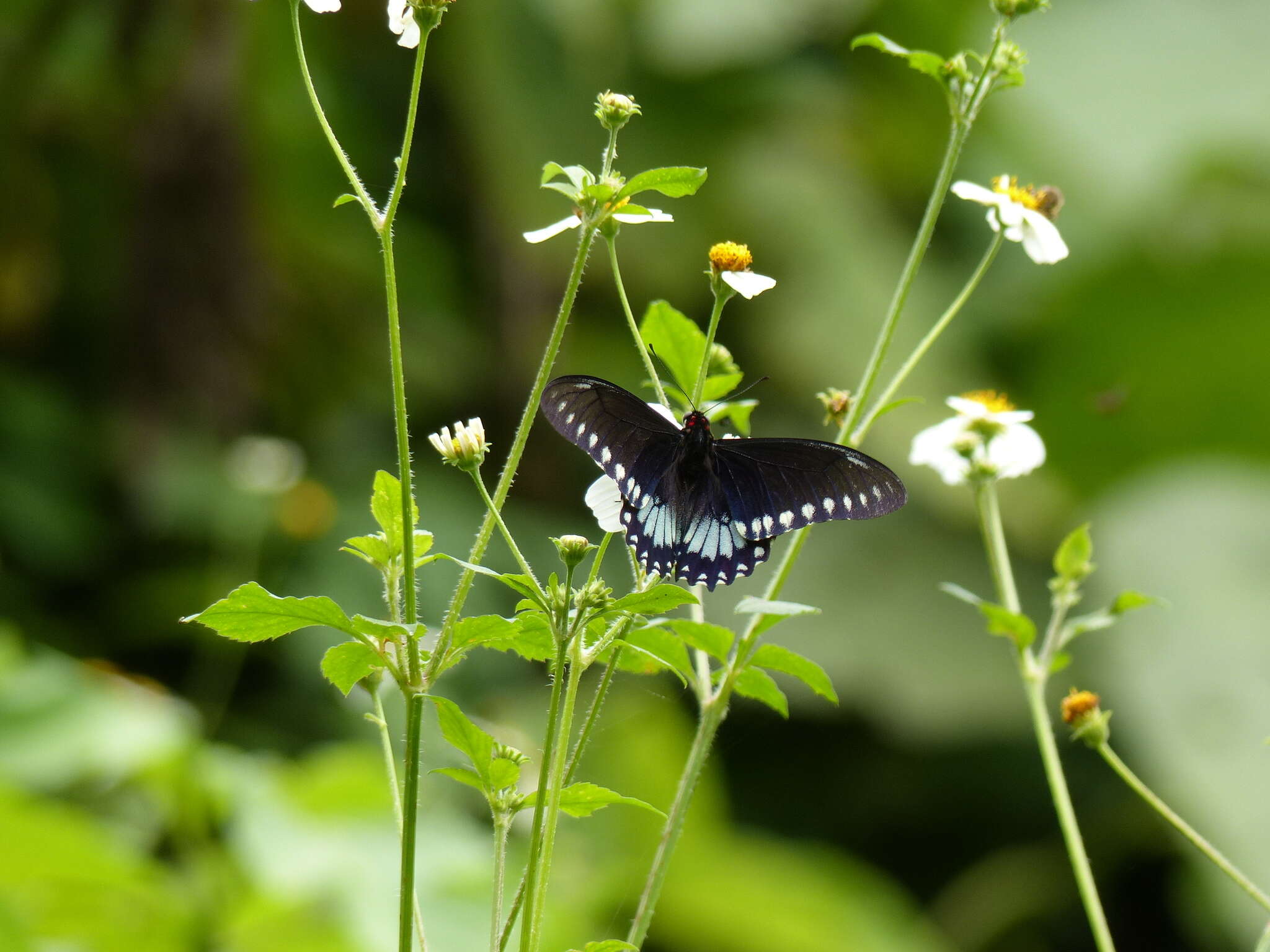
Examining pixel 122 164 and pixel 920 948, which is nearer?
pixel 920 948

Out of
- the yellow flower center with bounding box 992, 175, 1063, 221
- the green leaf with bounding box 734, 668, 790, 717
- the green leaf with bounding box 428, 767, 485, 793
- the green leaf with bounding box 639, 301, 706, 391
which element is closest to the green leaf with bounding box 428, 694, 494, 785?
the green leaf with bounding box 428, 767, 485, 793

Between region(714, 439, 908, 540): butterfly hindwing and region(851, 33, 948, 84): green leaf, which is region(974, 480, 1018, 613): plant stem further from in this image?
region(851, 33, 948, 84): green leaf

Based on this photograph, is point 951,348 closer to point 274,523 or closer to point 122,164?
point 274,523

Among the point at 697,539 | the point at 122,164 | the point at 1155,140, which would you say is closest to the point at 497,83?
the point at 122,164

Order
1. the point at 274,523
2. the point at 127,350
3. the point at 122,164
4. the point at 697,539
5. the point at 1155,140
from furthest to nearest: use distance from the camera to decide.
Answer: the point at 1155,140 → the point at 122,164 → the point at 127,350 → the point at 274,523 → the point at 697,539

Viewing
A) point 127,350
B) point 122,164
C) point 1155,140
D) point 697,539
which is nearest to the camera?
point 697,539

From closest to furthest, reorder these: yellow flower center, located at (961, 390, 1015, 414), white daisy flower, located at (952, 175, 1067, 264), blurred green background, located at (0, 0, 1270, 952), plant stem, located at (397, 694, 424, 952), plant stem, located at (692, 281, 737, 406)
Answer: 1. plant stem, located at (397, 694, 424, 952)
2. plant stem, located at (692, 281, 737, 406)
3. white daisy flower, located at (952, 175, 1067, 264)
4. yellow flower center, located at (961, 390, 1015, 414)
5. blurred green background, located at (0, 0, 1270, 952)

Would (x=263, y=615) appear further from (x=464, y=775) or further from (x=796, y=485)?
(x=796, y=485)
